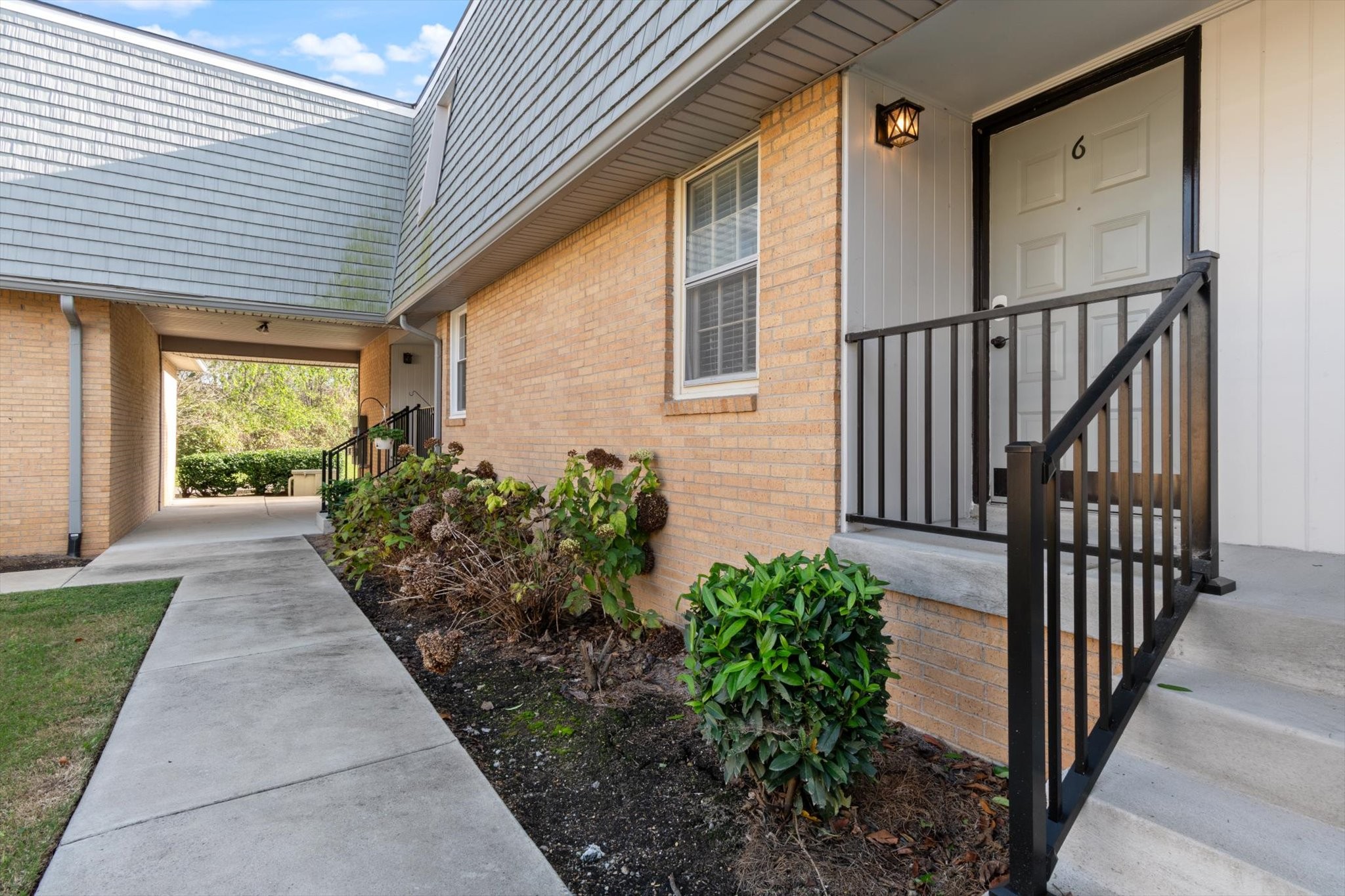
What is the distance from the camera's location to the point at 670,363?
4168 millimetres

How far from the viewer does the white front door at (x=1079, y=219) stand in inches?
113

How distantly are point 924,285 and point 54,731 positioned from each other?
432cm

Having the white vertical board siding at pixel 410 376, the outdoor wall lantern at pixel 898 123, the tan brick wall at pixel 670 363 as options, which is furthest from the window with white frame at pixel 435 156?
Answer: the outdoor wall lantern at pixel 898 123

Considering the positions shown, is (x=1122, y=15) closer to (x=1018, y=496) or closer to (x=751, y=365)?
(x=751, y=365)

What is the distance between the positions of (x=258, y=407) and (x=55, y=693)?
21973 mm

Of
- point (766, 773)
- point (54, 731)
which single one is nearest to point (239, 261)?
point (54, 731)

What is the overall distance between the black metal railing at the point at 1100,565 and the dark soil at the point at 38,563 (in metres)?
8.50

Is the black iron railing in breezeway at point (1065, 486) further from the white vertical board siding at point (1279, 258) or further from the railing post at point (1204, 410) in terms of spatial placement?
the white vertical board siding at point (1279, 258)

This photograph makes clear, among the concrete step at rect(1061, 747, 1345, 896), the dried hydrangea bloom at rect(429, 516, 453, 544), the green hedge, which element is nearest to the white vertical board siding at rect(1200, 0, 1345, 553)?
the concrete step at rect(1061, 747, 1345, 896)

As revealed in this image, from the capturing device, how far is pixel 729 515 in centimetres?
360

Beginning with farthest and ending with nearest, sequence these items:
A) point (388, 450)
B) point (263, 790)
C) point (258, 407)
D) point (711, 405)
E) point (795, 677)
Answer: point (258, 407), point (388, 450), point (711, 405), point (263, 790), point (795, 677)

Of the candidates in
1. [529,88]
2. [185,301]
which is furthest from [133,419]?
[529,88]

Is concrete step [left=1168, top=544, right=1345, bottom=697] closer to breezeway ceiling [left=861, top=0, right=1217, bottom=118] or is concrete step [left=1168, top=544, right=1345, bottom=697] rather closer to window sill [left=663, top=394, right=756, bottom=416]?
window sill [left=663, top=394, right=756, bottom=416]

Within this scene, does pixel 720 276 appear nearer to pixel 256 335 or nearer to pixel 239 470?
pixel 256 335
